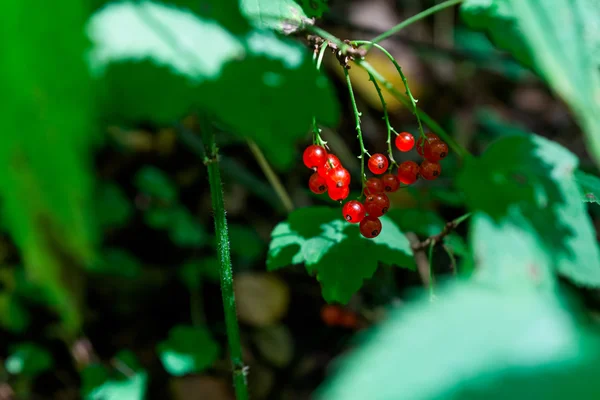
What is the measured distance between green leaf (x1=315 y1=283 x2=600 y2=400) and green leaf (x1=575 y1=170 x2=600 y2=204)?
2.39 feet

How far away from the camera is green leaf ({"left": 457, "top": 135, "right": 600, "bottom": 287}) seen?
937mm

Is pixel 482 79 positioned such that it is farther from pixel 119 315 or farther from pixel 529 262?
pixel 529 262

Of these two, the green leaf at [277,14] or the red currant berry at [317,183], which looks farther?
the red currant berry at [317,183]

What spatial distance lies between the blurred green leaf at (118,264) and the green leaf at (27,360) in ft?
1.32

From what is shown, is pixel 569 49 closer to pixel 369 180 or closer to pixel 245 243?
pixel 369 180

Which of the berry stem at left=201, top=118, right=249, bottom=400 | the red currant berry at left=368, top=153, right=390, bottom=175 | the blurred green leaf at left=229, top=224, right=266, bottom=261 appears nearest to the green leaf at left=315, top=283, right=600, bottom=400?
the berry stem at left=201, top=118, right=249, bottom=400

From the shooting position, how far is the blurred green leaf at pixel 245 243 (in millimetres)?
2334

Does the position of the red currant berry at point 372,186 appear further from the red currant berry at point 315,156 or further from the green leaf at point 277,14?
the green leaf at point 277,14

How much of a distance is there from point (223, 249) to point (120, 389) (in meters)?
1.11

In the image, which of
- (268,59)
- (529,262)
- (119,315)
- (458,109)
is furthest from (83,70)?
(458,109)

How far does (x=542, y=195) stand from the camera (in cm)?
103

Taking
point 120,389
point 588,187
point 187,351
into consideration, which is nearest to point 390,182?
point 588,187

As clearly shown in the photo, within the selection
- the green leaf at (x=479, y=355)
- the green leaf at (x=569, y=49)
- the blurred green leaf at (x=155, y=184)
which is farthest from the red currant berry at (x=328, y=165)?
the blurred green leaf at (x=155, y=184)

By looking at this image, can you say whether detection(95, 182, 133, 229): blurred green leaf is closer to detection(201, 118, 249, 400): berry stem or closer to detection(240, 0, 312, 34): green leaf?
detection(201, 118, 249, 400): berry stem
